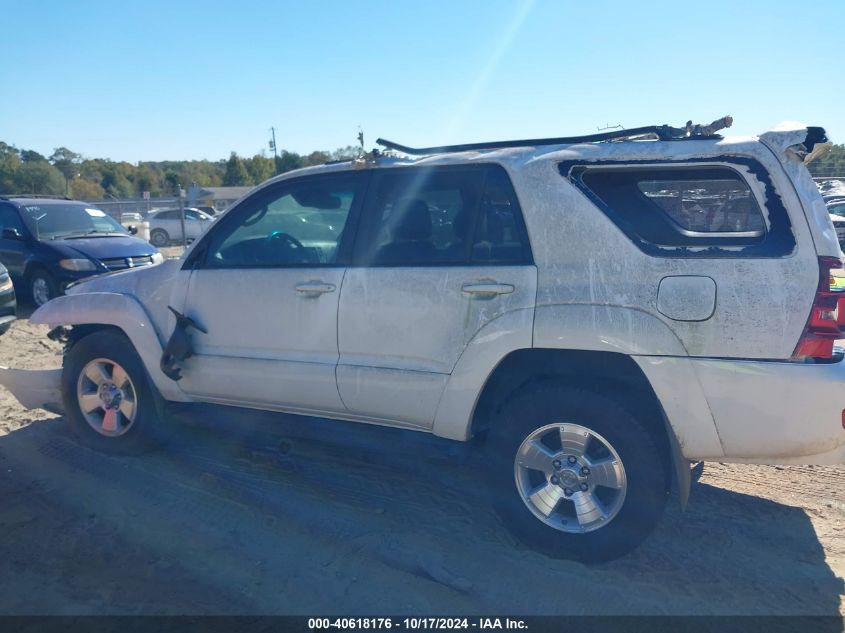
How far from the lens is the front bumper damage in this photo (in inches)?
192

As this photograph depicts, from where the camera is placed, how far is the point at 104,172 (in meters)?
67.0

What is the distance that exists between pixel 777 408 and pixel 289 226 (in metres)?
2.86

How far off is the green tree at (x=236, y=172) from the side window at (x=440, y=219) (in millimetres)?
61072

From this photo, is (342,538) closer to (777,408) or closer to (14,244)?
(777,408)

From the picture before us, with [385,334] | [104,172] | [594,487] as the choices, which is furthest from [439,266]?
[104,172]

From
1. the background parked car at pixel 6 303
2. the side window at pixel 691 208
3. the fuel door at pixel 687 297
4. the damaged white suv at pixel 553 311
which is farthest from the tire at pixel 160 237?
the fuel door at pixel 687 297

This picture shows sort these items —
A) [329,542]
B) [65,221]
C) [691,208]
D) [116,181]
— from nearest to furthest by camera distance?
1. [691,208]
2. [329,542]
3. [65,221]
4. [116,181]

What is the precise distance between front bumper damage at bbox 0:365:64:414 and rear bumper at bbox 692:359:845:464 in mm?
4428

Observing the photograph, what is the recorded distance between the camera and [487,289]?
129 inches

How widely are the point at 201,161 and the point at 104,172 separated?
103 feet

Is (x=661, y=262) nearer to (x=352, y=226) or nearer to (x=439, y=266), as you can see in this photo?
(x=439, y=266)

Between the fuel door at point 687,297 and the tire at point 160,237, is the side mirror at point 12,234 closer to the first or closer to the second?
the fuel door at point 687,297

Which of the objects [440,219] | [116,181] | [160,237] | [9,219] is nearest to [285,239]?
[440,219]

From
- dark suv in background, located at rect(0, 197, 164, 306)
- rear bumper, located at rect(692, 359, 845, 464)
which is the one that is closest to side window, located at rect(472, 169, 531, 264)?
rear bumper, located at rect(692, 359, 845, 464)
